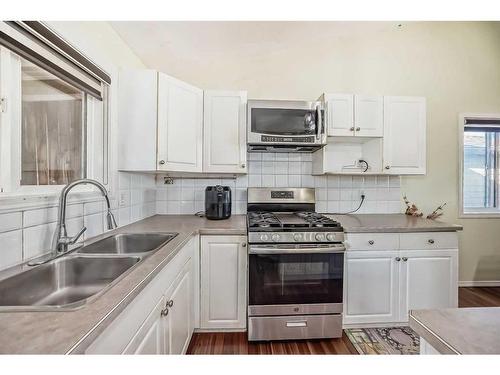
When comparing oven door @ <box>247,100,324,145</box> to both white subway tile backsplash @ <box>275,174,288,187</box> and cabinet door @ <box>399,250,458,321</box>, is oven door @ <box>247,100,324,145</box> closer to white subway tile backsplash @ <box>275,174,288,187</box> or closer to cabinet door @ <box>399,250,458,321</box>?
white subway tile backsplash @ <box>275,174,288,187</box>

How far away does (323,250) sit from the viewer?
1801mm

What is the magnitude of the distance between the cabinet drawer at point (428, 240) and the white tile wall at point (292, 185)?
69cm

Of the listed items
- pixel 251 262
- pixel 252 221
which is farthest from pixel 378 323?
pixel 252 221

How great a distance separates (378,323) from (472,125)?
2.46 metres

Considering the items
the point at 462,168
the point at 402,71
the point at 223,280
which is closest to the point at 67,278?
the point at 223,280

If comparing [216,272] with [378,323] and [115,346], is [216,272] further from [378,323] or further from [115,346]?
[378,323]

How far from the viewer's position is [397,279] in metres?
1.97

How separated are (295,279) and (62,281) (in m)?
1.38

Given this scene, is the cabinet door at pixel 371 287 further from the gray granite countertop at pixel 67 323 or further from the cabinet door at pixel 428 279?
the gray granite countertop at pixel 67 323

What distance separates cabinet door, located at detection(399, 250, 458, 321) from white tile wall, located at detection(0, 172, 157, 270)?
7.29 ft

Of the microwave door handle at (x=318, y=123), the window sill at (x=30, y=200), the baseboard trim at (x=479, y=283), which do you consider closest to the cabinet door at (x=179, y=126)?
the window sill at (x=30, y=200)

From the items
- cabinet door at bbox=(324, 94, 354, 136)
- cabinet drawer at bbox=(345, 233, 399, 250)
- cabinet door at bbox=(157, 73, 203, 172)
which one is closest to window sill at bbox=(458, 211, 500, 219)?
cabinet drawer at bbox=(345, 233, 399, 250)
